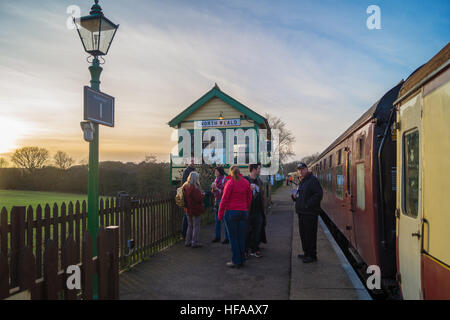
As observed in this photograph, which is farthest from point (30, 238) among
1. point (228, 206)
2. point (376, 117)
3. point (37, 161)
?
point (37, 161)

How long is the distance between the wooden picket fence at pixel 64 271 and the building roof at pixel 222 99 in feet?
43.5

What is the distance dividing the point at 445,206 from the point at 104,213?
4.93 m

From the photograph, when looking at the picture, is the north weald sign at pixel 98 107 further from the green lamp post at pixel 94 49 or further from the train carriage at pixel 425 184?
the train carriage at pixel 425 184

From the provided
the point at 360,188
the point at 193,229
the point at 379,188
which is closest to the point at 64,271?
the point at 379,188

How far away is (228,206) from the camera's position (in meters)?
6.26

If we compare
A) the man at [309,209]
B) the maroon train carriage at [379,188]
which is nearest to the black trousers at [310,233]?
the man at [309,209]

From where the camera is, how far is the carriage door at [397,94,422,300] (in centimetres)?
326

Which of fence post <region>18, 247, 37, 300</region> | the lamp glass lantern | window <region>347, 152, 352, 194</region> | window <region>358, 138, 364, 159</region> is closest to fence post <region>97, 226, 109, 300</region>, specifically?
fence post <region>18, 247, 37, 300</region>

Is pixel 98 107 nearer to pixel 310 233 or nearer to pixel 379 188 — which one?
pixel 379 188

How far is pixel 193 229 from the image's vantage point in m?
7.91

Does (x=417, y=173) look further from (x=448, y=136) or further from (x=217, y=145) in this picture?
(x=217, y=145)

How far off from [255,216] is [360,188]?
7.81 ft

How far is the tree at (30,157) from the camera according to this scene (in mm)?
30062

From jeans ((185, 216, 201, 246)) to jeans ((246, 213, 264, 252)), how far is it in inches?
49.2
